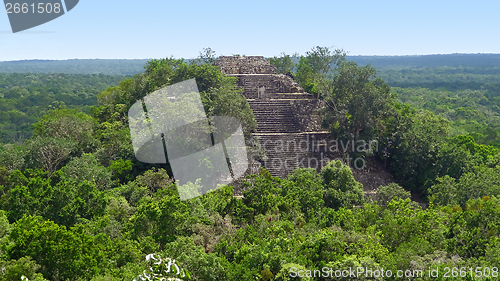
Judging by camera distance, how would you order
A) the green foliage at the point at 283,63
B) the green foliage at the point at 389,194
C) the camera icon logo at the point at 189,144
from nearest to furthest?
the green foliage at the point at 389,194 → the camera icon logo at the point at 189,144 → the green foliage at the point at 283,63

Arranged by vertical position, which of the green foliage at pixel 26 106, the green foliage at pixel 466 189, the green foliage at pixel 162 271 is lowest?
the green foliage at pixel 26 106

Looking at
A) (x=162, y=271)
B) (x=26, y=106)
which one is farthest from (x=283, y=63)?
(x=26, y=106)

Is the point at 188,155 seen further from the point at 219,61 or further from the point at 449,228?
the point at 219,61

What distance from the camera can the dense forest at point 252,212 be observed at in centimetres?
998

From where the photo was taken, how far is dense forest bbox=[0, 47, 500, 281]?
32.8 feet

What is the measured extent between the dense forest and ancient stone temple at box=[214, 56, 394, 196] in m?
0.88

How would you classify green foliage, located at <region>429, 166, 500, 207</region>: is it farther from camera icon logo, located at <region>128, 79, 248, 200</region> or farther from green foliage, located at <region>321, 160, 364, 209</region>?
camera icon logo, located at <region>128, 79, 248, 200</region>

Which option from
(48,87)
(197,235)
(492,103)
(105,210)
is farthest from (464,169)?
(48,87)

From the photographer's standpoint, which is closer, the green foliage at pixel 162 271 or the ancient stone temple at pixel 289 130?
the green foliage at pixel 162 271

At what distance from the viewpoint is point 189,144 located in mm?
18312
